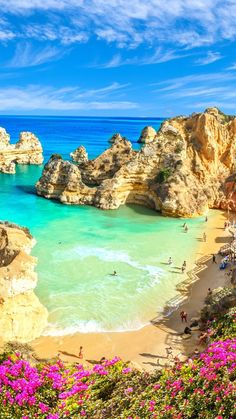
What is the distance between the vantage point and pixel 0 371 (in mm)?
13117

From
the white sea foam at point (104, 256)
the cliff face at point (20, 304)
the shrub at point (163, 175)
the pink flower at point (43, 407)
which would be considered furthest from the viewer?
the shrub at point (163, 175)

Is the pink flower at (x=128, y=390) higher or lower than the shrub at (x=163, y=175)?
lower

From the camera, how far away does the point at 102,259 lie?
105 ft

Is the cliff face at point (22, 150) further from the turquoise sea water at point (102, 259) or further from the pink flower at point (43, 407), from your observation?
the pink flower at point (43, 407)

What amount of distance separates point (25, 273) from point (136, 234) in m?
19.2

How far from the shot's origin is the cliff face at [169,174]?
45.8m

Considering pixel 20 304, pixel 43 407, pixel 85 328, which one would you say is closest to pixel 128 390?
pixel 43 407

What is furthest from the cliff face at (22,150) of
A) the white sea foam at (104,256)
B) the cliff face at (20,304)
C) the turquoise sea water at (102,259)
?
the cliff face at (20,304)

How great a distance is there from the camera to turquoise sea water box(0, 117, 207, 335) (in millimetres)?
24469

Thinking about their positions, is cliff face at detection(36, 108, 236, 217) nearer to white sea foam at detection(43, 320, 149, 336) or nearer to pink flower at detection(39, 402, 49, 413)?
white sea foam at detection(43, 320, 149, 336)

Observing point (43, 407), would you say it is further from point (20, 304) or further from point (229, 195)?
point (229, 195)

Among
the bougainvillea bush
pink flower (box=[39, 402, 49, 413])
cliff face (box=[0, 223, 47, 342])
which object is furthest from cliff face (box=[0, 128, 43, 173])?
pink flower (box=[39, 402, 49, 413])

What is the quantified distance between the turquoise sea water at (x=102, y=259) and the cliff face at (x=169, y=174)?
1797 mm

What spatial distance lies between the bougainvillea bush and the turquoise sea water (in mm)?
8848
